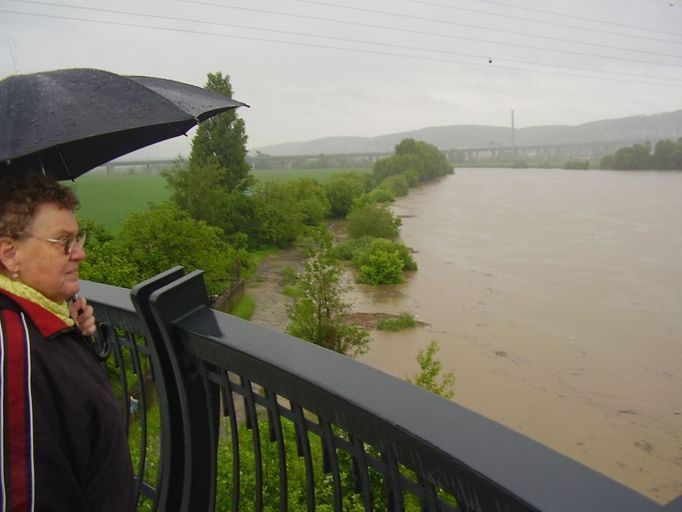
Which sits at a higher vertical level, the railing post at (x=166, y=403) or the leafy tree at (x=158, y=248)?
the railing post at (x=166, y=403)

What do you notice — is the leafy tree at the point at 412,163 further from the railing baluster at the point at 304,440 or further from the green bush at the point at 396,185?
the railing baluster at the point at 304,440

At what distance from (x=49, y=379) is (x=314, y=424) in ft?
1.90

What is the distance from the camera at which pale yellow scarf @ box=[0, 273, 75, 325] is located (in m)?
1.29

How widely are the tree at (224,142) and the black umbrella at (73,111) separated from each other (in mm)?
27502

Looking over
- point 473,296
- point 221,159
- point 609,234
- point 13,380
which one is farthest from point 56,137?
point 609,234

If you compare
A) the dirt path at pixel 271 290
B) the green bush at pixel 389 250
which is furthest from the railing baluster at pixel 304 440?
the green bush at pixel 389 250

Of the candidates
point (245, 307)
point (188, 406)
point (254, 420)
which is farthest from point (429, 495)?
point (245, 307)

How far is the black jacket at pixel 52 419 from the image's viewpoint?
3.77 feet

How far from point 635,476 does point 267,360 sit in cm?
1078

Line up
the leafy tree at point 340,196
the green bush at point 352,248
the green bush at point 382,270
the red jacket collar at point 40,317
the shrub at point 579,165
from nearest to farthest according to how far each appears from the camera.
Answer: the red jacket collar at point 40,317, the green bush at point 382,270, the green bush at point 352,248, the leafy tree at point 340,196, the shrub at point 579,165

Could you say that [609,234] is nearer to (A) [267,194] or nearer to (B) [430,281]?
(B) [430,281]

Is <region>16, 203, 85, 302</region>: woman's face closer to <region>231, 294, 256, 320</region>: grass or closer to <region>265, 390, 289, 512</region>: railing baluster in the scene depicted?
<region>265, 390, 289, 512</region>: railing baluster

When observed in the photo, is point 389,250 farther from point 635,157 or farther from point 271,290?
point 635,157

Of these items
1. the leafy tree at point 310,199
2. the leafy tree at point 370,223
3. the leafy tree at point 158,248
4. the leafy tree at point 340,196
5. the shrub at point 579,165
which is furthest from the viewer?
the shrub at point 579,165
